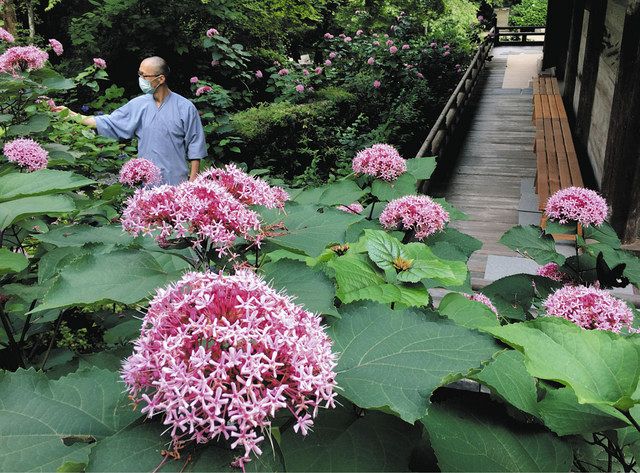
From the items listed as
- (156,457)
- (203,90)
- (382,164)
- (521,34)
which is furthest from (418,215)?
(521,34)

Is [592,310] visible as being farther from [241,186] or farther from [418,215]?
[241,186]

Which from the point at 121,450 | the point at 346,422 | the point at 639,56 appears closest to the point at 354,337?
the point at 346,422

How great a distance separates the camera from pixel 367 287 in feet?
4.47

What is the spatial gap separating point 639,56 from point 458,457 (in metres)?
4.90

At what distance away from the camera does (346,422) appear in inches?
35.7

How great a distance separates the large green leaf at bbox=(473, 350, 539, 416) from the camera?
3.06ft

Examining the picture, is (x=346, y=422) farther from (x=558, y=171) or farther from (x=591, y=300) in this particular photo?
(x=558, y=171)

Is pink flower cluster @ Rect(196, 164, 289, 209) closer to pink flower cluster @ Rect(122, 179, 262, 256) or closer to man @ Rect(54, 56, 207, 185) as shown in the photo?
pink flower cluster @ Rect(122, 179, 262, 256)

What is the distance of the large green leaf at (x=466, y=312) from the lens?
54.0 inches

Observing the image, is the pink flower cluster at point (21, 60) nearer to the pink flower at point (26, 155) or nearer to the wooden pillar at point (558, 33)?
the pink flower at point (26, 155)

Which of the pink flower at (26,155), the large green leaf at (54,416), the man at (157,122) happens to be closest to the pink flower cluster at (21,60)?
the pink flower at (26,155)

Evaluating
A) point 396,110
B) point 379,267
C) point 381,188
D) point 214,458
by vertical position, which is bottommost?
point 396,110

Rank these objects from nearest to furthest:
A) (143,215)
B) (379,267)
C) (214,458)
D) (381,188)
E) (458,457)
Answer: (214,458)
(458,457)
(143,215)
(379,267)
(381,188)

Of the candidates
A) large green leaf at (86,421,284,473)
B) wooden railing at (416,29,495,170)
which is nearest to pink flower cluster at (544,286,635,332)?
large green leaf at (86,421,284,473)
